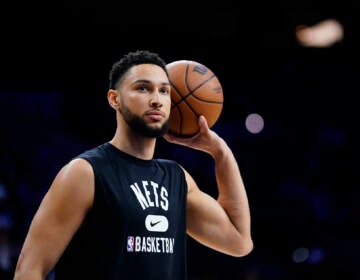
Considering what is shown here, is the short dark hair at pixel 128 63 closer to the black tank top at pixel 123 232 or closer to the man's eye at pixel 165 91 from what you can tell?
the man's eye at pixel 165 91

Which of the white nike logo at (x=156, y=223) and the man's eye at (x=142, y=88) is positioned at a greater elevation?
the man's eye at (x=142, y=88)

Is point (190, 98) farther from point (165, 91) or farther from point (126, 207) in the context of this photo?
point (126, 207)

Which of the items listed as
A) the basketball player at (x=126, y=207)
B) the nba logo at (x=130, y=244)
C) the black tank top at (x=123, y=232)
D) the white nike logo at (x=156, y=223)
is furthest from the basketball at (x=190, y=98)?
the nba logo at (x=130, y=244)

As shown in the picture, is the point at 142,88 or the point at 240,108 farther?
the point at 240,108

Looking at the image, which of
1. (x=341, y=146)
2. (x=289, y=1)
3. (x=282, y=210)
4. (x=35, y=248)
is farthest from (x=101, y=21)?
(x=35, y=248)

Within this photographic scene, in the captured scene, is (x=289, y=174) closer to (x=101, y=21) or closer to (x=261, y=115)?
(x=261, y=115)

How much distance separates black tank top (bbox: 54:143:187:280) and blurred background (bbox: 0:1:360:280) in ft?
11.0

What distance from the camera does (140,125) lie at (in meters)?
2.38

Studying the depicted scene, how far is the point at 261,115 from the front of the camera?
8469 mm

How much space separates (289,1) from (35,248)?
5.31 meters

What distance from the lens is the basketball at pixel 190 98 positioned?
2.64 metres

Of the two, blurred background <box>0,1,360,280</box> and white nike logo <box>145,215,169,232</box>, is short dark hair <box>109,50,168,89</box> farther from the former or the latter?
blurred background <box>0,1,360,280</box>

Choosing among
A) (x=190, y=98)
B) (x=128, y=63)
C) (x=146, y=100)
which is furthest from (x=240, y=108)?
(x=146, y=100)

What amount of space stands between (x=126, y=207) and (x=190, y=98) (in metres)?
0.63
